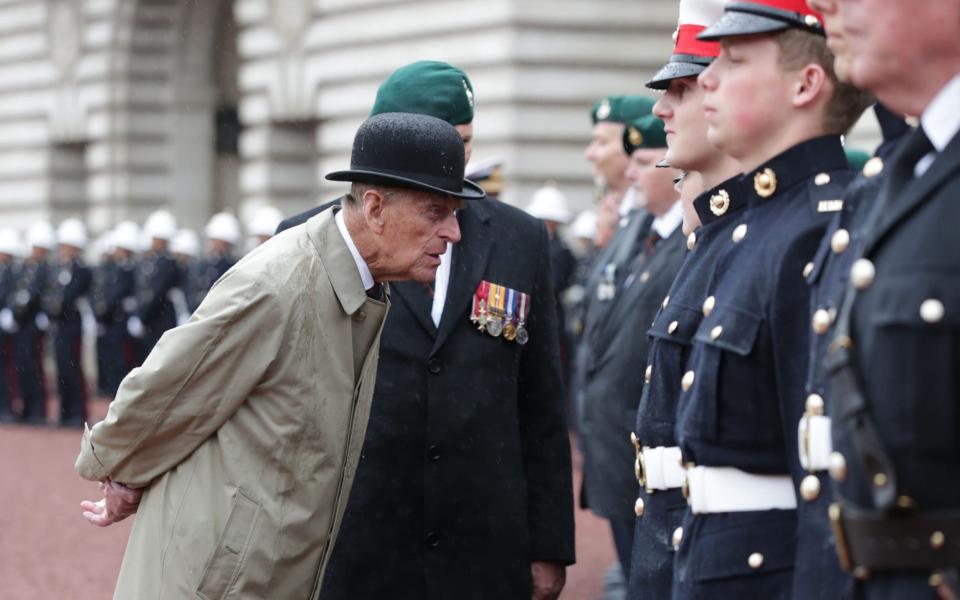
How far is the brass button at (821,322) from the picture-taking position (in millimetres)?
2556

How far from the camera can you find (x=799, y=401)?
2.84 meters

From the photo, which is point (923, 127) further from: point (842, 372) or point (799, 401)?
point (799, 401)

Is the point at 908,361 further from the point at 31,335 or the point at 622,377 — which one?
the point at 31,335

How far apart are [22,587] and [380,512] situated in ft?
15.0

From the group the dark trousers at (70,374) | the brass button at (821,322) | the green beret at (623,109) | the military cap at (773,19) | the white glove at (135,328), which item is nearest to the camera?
the brass button at (821,322)

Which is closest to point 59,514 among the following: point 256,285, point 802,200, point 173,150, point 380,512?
point 380,512

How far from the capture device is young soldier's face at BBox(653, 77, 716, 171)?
355 cm

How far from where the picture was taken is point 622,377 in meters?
5.69

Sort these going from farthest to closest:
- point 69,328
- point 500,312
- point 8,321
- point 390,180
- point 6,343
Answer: point 8,321 → point 6,343 → point 69,328 → point 500,312 → point 390,180

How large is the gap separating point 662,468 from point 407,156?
2.95ft

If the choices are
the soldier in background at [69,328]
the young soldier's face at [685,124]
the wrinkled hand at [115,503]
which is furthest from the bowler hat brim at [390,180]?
the soldier in background at [69,328]

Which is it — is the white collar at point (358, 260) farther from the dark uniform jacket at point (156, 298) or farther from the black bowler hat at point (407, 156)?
the dark uniform jacket at point (156, 298)

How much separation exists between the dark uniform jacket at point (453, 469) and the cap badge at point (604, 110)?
3.26 meters

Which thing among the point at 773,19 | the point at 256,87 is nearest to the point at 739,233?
the point at 773,19
